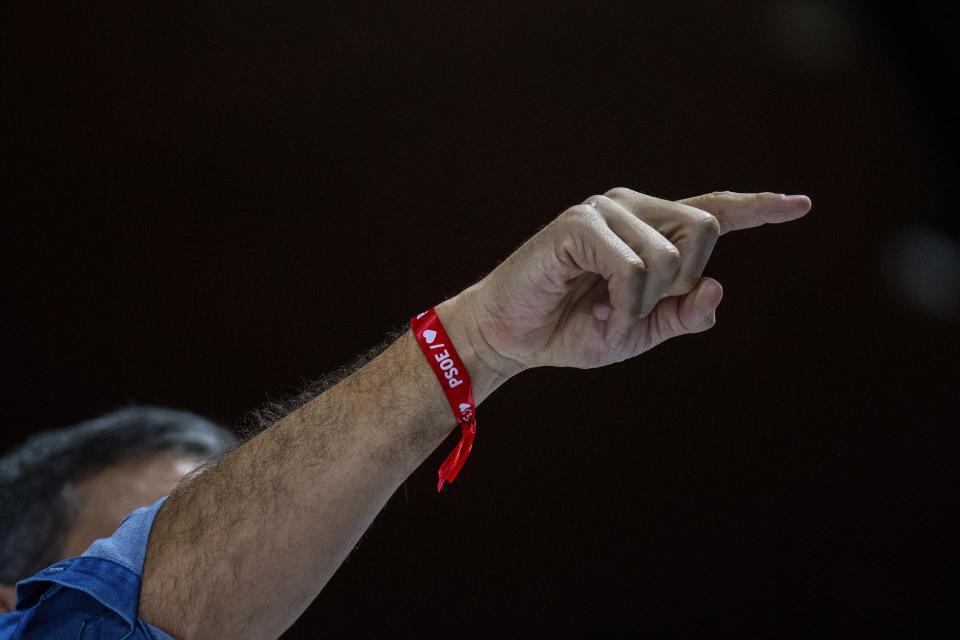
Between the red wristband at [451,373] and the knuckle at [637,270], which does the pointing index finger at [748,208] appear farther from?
the red wristband at [451,373]

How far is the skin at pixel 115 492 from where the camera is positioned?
143 cm

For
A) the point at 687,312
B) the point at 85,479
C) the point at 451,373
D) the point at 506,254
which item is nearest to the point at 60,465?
the point at 85,479

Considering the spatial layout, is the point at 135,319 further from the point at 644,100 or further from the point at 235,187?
the point at 644,100

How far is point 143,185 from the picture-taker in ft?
6.59

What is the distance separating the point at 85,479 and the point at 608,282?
1020 millimetres

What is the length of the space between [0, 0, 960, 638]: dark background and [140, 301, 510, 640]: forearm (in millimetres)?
933

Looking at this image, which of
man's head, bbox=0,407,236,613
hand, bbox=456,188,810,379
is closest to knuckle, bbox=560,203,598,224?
hand, bbox=456,188,810,379

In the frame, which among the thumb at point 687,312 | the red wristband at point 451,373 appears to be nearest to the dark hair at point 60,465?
the red wristband at point 451,373

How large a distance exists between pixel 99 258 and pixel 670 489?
138 cm

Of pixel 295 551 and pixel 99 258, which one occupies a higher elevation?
pixel 99 258

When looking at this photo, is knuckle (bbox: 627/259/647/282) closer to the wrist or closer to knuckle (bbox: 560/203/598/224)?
knuckle (bbox: 560/203/598/224)

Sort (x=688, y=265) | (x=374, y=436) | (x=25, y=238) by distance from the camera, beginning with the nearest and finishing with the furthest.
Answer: (x=688, y=265) → (x=374, y=436) → (x=25, y=238)

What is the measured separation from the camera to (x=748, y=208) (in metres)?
0.99

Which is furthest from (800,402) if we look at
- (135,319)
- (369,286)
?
(135,319)
